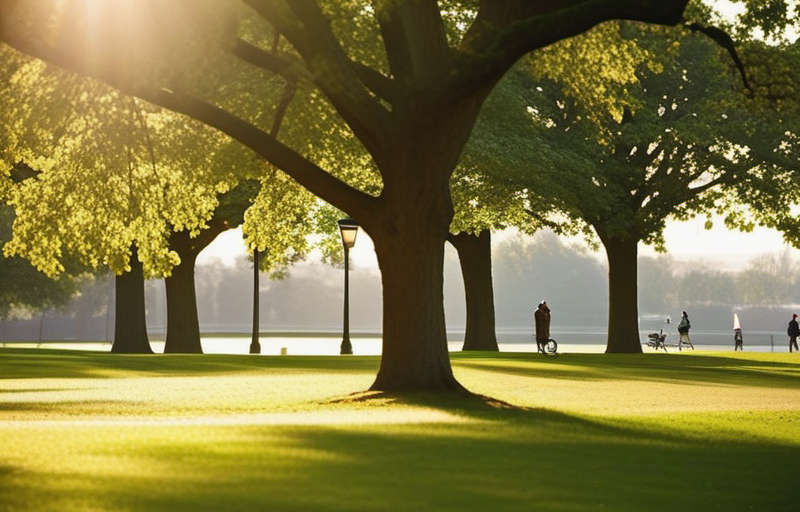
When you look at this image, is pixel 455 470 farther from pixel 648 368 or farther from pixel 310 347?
pixel 310 347

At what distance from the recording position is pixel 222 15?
18.0 metres

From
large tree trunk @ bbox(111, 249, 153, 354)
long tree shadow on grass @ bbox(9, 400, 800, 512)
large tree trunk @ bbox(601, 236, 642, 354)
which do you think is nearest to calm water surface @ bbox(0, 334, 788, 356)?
large tree trunk @ bbox(111, 249, 153, 354)

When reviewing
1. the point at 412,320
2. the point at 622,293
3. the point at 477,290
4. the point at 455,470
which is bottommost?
the point at 455,470

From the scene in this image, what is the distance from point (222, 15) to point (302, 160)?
2567 millimetres

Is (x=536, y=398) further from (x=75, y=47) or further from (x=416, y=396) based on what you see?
(x=75, y=47)

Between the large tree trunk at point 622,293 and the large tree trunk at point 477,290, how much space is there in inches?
179

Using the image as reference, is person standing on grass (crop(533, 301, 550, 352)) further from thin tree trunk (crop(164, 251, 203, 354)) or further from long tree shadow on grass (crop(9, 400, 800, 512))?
long tree shadow on grass (crop(9, 400, 800, 512))

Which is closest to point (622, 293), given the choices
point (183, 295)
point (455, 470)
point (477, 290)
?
point (477, 290)

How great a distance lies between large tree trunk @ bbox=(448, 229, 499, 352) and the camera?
159 feet

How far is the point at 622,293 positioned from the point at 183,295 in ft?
51.2

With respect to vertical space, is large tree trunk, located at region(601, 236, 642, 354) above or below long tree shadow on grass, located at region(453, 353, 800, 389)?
above

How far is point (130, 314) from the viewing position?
149 feet

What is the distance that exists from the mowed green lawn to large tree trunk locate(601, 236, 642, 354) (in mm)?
22041

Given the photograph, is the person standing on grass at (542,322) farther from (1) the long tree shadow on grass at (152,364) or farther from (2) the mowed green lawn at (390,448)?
(2) the mowed green lawn at (390,448)
